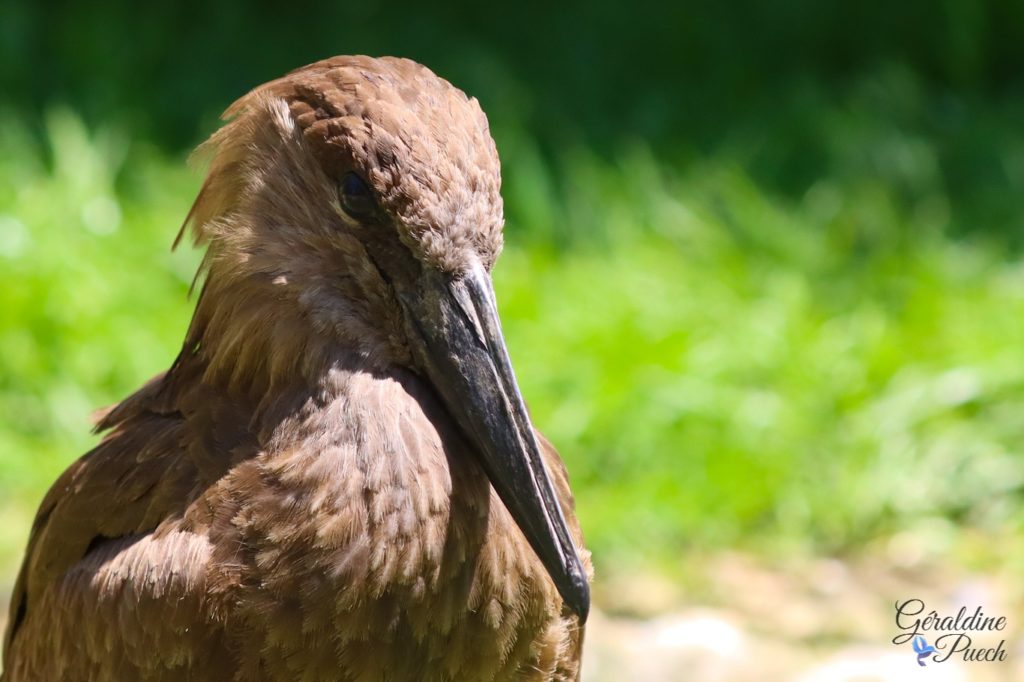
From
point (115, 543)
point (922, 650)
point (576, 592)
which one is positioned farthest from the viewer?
point (922, 650)

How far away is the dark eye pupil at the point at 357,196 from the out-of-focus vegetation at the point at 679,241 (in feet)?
7.89

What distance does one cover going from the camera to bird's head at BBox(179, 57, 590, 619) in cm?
232

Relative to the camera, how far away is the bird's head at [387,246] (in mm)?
2320

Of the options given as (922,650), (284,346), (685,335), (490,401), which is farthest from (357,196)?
(685,335)

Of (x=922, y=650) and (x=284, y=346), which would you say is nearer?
(x=284, y=346)

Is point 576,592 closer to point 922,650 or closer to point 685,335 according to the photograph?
point 922,650

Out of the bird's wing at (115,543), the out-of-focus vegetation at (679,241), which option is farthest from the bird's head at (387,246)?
the out-of-focus vegetation at (679,241)

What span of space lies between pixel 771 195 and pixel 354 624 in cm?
446

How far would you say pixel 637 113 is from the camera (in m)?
7.06

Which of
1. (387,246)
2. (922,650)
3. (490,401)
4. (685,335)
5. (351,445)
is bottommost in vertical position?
(351,445)

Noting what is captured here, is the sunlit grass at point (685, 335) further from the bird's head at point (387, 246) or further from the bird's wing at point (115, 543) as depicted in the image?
the bird's head at point (387, 246)

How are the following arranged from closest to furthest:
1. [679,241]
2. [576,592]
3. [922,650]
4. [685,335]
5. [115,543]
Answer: [576,592], [115,543], [922,650], [685,335], [679,241]

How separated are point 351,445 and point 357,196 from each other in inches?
16.3

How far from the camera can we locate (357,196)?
2.36 meters
